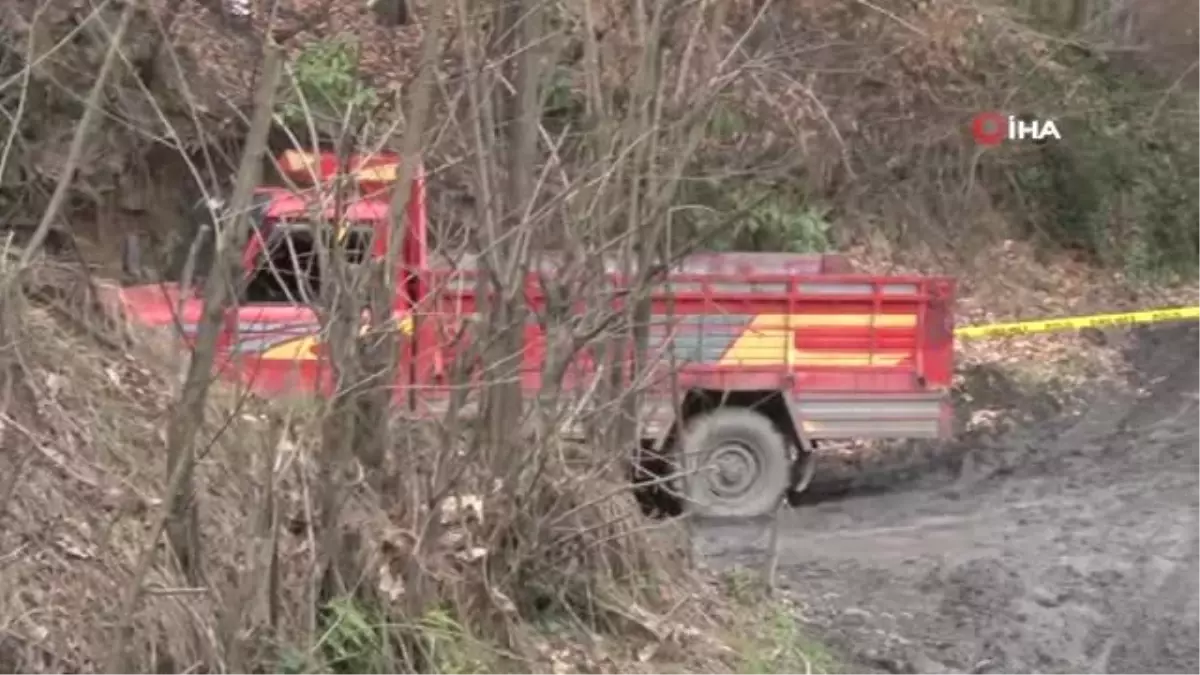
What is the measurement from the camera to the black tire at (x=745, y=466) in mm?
11844

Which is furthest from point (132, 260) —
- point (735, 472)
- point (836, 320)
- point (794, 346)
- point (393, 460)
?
point (393, 460)

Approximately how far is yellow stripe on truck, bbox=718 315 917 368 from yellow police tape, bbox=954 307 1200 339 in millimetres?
4836

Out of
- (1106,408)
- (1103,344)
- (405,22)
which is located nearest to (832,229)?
(1103,344)

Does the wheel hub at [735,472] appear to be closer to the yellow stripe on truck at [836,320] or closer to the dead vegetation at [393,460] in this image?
the yellow stripe on truck at [836,320]

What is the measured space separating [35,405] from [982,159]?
59.8ft

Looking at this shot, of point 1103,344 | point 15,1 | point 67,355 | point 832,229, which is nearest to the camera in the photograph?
point 67,355

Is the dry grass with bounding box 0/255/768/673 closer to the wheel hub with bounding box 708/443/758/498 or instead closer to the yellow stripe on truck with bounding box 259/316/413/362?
the yellow stripe on truck with bounding box 259/316/413/362

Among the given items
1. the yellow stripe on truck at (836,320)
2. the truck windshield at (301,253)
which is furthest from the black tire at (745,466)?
the truck windshield at (301,253)

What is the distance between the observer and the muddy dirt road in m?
8.20

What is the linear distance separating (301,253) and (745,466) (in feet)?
21.2

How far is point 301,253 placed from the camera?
5883mm

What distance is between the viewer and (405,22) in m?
14.3

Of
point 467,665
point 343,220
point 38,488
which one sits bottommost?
point 467,665

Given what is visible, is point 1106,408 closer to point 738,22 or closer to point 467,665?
point 738,22
